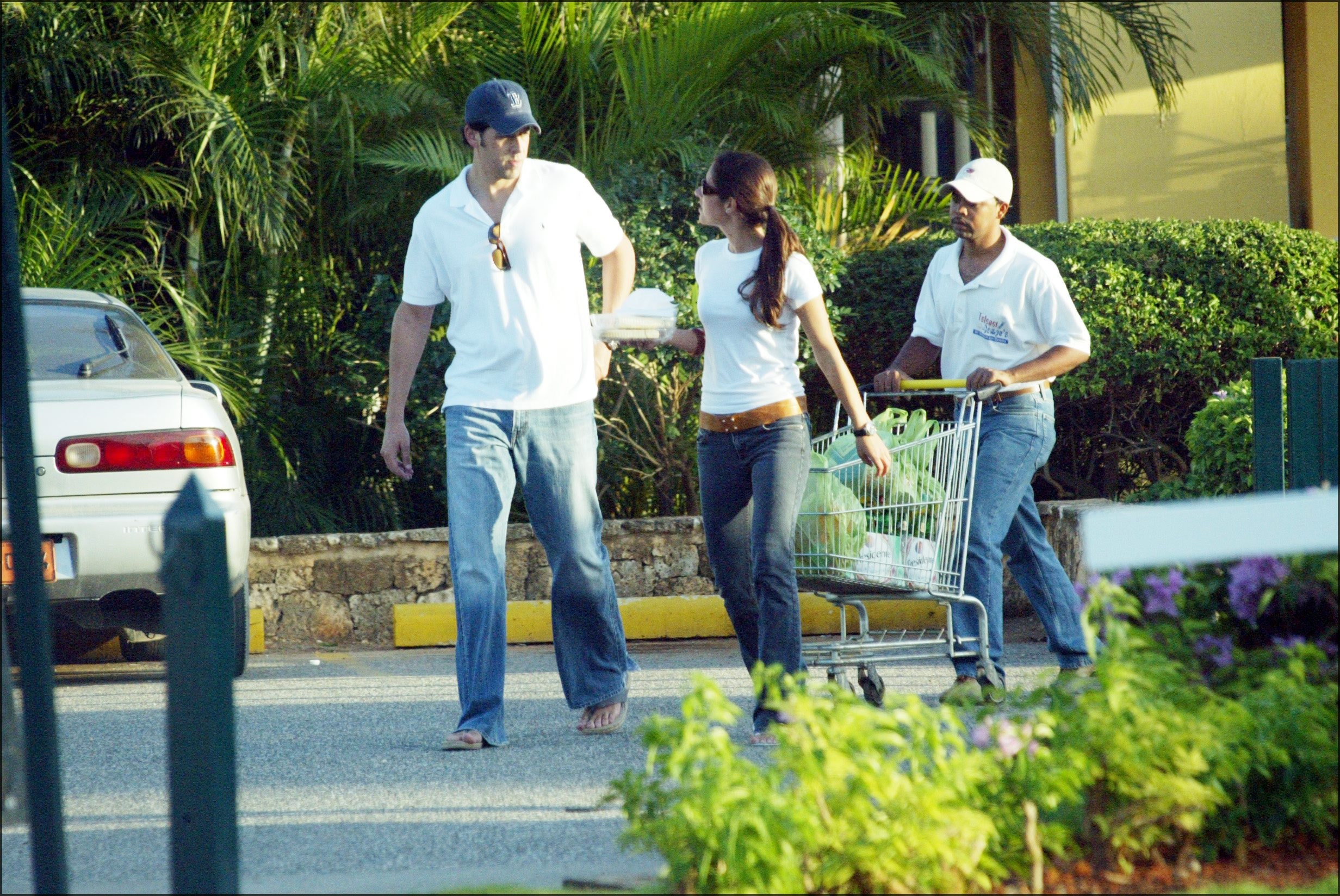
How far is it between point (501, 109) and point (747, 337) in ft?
3.54

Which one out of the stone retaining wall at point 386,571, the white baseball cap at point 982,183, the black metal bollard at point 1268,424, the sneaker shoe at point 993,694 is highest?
the white baseball cap at point 982,183

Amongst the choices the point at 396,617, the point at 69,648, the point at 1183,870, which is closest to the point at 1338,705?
the point at 1183,870

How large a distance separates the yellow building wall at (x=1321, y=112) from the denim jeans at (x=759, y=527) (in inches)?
357

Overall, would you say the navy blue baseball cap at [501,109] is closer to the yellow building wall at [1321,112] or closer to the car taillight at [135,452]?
the car taillight at [135,452]

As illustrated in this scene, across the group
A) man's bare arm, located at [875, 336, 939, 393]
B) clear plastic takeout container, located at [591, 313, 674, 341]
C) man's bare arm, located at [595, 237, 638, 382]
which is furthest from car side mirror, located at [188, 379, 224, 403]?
man's bare arm, located at [875, 336, 939, 393]

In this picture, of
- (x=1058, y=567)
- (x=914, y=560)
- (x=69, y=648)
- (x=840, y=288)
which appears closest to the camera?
(x=914, y=560)

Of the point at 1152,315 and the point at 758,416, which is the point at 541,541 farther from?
the point at 1152,315

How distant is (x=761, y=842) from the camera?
276 centimetres

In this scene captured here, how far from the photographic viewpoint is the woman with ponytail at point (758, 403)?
4.94m

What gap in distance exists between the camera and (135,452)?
6.00m

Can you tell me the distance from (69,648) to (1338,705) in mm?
6432

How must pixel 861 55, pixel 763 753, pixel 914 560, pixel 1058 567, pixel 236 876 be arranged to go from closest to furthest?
1. pixel 236 876
2. pixel 763 753
3. pixel 914 560
4. pixel 1058 567
5. pixel 861 55

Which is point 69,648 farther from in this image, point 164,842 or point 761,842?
point 761,842

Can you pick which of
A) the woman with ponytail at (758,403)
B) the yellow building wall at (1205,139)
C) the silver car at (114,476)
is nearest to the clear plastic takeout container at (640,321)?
the woman with ponytail at (758,403)
